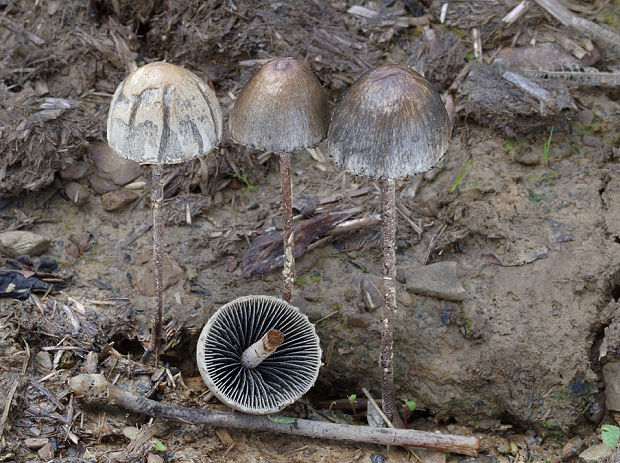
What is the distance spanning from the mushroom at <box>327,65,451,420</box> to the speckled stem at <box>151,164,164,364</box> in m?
1.07

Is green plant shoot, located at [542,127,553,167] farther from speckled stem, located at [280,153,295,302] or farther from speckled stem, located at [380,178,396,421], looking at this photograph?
speckled stem, located at [280,153,295,302]

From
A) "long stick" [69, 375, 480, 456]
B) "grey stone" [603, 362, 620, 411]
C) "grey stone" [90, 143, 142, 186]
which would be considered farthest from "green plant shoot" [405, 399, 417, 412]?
"grey stone" [90, 143, 142, 186]

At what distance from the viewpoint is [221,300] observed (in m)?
4.29

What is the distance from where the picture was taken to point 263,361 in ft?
12.8

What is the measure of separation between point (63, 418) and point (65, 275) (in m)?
1.14

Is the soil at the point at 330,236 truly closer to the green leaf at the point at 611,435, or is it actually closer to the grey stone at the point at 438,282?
the grey stone at the point at 438,282

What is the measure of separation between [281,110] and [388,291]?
3.93ft

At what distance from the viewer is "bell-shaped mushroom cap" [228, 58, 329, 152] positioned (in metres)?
3.28

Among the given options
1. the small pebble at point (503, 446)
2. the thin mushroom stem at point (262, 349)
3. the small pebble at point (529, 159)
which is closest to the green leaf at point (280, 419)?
the thin mushroom stem at point (262, 349)

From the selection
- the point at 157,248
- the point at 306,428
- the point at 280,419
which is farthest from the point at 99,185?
the point at 306,428

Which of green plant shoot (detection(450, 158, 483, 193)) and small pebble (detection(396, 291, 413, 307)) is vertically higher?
green plant shoot (detection(450, 158, 483, 193))

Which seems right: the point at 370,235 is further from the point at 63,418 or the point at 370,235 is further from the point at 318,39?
the point at 63,418

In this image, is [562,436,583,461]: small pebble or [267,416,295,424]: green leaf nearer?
[267,416,295,424]: green leaf

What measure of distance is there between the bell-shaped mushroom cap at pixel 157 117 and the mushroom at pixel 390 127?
750 millimetres
